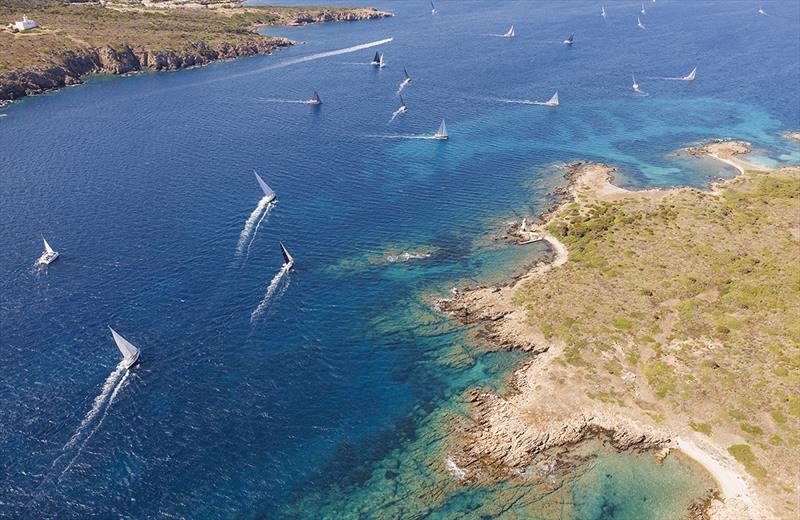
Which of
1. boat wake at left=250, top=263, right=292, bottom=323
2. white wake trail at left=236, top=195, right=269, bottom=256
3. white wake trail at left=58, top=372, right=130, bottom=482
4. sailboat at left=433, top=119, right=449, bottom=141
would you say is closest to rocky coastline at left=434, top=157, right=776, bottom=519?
boat wake at left=250, top=263, right=292, bottom=323

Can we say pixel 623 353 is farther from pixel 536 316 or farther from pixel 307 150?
pixel 307 150

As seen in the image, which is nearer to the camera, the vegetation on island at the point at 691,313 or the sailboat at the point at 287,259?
the vegetation on island at the point at 691,313

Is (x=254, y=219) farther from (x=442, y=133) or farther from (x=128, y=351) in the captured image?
(x=442, y=133)

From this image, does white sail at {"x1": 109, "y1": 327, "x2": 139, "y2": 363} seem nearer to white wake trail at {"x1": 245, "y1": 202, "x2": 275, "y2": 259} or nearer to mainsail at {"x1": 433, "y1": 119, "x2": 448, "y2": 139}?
white wake trail at {"x1": 245, "y1": 202, "x2": 275, "y2": 259}

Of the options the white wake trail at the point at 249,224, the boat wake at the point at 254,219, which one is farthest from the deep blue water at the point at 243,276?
the boat wake at the point at 254,219

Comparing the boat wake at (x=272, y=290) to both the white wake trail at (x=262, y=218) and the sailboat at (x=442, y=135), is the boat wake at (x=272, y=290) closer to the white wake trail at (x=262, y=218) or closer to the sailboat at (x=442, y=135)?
the white wake trail at (x=262, y=218)

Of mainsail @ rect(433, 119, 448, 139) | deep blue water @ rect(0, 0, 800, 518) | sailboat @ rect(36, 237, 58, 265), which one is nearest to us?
deep blue water @ rect(0, 0, 800, 518)

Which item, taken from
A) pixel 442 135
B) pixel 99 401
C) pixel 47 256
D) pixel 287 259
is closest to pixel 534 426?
pixel 287 259
